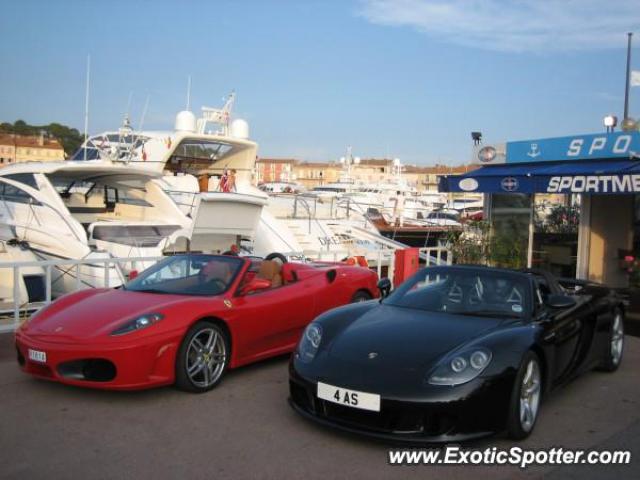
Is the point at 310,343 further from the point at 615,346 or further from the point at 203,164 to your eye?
the point at 203,164

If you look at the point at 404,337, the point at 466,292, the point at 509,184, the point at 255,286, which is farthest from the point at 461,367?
the point at 509,184

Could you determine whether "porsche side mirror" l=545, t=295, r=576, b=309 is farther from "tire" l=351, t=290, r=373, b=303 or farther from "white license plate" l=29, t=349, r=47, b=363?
"white license plate" l=29, t=349, r=47, b=363

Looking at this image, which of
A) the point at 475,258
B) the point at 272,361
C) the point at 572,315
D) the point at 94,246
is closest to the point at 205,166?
the point at 94,246

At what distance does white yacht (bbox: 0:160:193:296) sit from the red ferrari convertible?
625 cm

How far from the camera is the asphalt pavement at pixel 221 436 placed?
4.18 m

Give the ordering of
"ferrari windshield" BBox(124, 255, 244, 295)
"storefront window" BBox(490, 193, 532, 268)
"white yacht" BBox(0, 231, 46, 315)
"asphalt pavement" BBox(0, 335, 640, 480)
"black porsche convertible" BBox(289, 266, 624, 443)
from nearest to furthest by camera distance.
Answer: "asphalt pavement" BBox(0, 335, 640, 480), "black porsche convertible" BBox(289, 266, 624, 443), "ferrari windshield" BBox(124, 255, 244, 295), "white yacht" BBox(0, 231, 46, 315), "storefront window" BBox(490, 193, 532, 268)

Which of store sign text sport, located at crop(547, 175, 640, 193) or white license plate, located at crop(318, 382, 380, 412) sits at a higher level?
store sign text sport, located at crop(547, 175, 640, 193)

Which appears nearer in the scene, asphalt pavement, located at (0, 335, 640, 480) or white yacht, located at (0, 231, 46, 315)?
asphalt pavement, located at (0, 335, 640, 480)

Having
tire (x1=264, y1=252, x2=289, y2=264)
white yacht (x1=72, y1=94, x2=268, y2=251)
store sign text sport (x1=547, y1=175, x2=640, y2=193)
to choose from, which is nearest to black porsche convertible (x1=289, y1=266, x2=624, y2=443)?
tire (x1=264, y1=252, x2=289, y2=264)

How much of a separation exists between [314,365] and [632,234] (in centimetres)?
965

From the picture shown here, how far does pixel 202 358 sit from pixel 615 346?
4.34 meters

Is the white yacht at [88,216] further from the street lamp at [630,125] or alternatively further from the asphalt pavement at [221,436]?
the street lamp at [630,125]

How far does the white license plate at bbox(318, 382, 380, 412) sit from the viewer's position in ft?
14.5

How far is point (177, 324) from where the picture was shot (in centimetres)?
563
